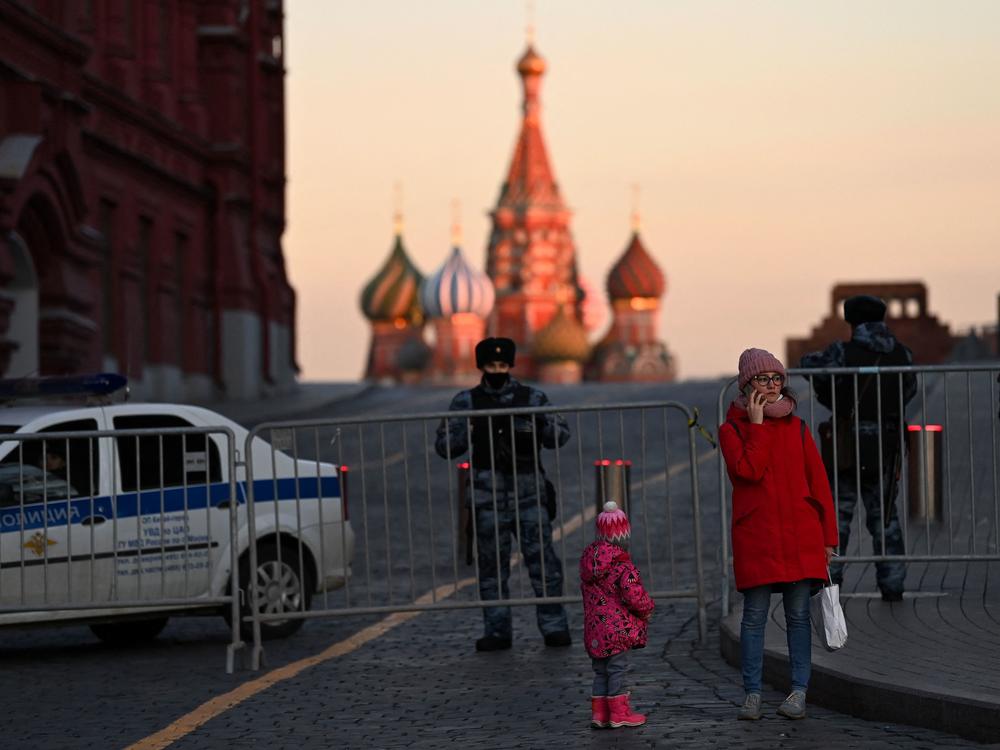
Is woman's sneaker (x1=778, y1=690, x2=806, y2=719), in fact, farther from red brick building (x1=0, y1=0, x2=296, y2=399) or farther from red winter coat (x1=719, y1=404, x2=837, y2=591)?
red brick building (x1=0, y1=0, x2=296, y2=399)

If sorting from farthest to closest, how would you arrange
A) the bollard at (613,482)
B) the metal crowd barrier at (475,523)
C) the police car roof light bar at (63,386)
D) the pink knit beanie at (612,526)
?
the bollard at (613,482)
the police car roof light bar at (63,386)
the metal crowd barrier at (475,523)
the pink knit beanie at (612,526)

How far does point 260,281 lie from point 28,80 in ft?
70.1

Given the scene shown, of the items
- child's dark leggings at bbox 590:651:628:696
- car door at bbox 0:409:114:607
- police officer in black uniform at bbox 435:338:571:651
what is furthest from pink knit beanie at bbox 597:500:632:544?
car door at bbox 0:409:114:607

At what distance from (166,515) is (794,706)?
5.17 m

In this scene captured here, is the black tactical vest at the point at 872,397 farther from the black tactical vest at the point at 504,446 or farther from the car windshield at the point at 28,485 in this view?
the car windshield at the point at 28,485

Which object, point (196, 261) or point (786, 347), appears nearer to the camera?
point (196, 261)

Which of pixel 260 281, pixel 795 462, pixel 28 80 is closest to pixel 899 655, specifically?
pixel 795 462

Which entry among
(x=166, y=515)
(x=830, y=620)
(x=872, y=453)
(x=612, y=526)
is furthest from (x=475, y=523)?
(x=830, y=620)

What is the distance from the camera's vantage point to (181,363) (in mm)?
48469

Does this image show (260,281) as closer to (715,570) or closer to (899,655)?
(715,570)

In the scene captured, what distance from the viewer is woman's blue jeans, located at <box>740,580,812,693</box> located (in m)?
9.84

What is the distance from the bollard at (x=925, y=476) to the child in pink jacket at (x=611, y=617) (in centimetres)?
340

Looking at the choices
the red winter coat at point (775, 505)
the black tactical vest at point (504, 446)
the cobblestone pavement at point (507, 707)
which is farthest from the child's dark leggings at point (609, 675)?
the black tactical vest at point (504, 446)

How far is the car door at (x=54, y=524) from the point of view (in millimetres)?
13352
